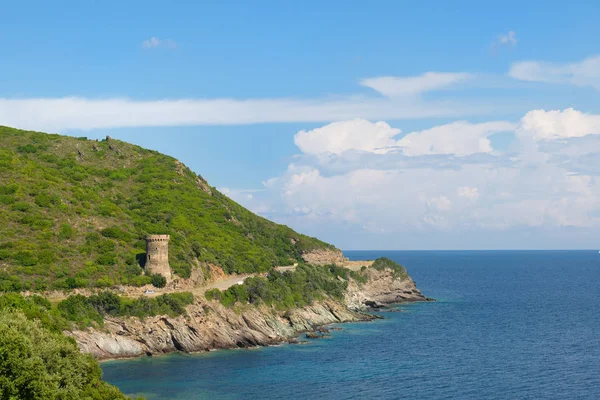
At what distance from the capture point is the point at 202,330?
264 feet

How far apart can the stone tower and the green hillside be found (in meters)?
1.79

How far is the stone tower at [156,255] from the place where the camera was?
8725 cm

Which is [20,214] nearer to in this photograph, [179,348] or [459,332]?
[179,348]

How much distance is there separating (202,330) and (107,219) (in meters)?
28.8

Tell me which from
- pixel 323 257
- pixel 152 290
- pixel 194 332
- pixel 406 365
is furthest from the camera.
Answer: pixel 323 257

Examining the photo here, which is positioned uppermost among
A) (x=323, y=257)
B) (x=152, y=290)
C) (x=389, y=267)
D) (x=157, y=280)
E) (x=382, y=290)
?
(x=323, y=257)

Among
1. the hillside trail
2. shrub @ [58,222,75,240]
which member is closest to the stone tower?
the hillside trail

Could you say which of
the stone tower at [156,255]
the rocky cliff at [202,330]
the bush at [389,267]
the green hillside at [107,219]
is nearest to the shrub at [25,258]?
the green hillside at [107,219]

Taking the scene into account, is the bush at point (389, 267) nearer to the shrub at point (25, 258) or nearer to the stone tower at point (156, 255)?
the stone tower at point (156, 255)

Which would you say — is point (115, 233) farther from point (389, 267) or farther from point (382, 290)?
point (389, 267)

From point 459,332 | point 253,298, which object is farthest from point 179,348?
point 459,332

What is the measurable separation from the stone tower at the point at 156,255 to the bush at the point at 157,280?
0.98 metres

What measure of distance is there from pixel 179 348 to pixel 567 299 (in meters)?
103

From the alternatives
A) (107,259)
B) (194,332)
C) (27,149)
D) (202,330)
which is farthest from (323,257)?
(27,149)
